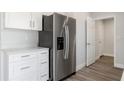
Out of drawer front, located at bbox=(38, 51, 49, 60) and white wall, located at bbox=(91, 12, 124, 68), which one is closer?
drawer front, located at bbox=(38, 51, 49, 60)

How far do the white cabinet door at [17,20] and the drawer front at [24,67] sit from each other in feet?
2.32

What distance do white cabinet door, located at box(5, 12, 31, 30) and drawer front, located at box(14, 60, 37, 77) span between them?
707 millimetres

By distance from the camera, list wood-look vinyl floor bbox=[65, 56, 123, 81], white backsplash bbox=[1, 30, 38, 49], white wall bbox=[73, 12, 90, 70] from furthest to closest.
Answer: white wall bbox=[73, 12, 90, 70] → wood-look vinyl floor bbox=[65, 56, 123, 81] → white backsplash bbox=[1, 30, 38, 49]

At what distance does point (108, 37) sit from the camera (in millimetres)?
5895

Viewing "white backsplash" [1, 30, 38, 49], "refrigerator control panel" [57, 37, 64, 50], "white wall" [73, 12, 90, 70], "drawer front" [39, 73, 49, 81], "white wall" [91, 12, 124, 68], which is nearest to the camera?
"white backsplash" [1, 30, 38, 49]

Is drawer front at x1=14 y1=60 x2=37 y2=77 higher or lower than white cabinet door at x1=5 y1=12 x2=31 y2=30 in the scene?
lower

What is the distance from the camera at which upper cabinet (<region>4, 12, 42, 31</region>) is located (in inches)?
70.4

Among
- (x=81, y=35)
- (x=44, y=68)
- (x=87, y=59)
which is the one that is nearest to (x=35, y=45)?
(x=44, y=68)

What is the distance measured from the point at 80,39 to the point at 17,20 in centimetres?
225

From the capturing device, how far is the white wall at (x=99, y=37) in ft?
16.8

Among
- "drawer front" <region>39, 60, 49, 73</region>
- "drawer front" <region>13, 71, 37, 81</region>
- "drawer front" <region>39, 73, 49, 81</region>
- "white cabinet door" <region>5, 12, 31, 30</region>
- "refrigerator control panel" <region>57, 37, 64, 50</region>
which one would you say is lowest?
"drawer front" <region>39, 73, 49, 81</region>

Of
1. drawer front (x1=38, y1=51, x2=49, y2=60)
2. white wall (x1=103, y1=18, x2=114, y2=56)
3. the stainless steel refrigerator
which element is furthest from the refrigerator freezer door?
white wall (x1=103, y1=18, x2=114, y2=56)

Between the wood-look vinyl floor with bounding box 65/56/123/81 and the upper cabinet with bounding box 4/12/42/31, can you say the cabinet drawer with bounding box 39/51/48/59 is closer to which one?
the upper cabinet with bounding box 4/12/42/31
